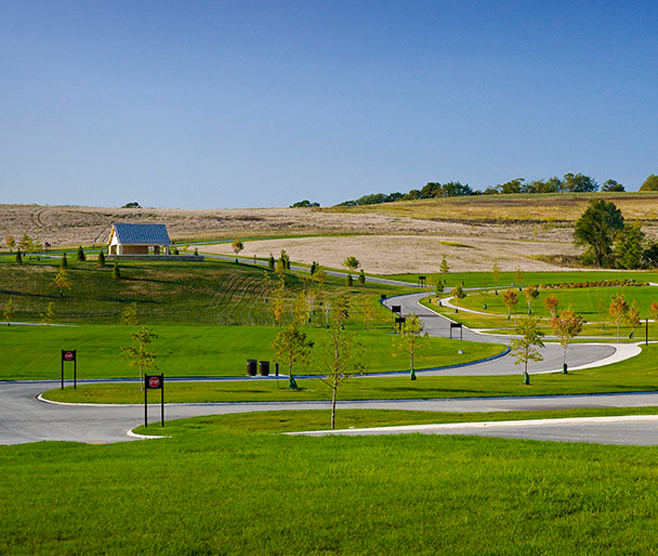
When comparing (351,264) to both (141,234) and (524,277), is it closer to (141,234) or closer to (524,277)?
(524,277)

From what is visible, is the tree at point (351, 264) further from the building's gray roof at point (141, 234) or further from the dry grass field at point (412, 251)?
the building's gray roof at point (141, 234)

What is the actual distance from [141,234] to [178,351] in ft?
227

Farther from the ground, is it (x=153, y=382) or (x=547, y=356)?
(x=153, y=382)

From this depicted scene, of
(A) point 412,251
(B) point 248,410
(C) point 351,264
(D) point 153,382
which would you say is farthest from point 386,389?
(A) point 412,251

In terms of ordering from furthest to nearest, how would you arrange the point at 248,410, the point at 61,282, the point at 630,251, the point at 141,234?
the point at 630,251 → the point at 141,234 → the point at 61,282 → the point at 248,410

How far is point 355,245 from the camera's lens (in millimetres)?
149125

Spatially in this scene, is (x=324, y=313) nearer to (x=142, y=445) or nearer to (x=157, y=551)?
(x=142, y=445)

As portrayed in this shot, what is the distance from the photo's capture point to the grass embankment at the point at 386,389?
35281 millimetres

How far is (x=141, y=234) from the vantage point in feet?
386

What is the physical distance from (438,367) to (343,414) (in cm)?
2375

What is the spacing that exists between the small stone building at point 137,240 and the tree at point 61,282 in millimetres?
27738

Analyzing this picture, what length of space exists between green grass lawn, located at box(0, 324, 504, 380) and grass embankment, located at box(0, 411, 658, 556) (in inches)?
1247

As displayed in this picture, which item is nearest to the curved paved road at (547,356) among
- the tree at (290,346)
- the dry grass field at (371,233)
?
the tree at (290,346)

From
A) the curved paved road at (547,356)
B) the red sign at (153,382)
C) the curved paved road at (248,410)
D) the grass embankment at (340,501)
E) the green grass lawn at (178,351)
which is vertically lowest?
the curved paved road at (547,356)
